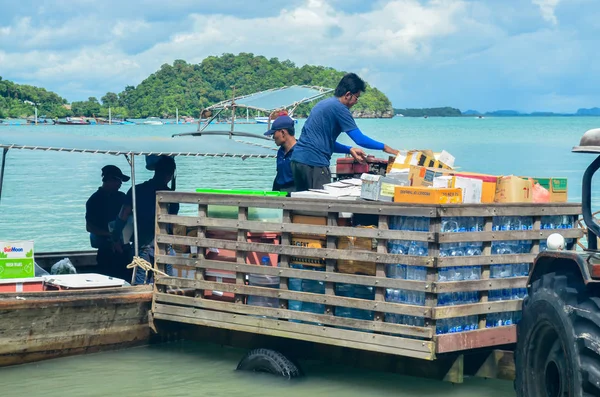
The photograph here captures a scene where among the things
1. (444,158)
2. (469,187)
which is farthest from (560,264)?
(444,158)

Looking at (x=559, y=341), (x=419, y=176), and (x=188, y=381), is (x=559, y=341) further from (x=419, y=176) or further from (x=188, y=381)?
(x=188, y=381)

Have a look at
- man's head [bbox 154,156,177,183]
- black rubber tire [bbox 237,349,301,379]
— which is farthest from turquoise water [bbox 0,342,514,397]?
man's head [bbox 154,156,177,183]

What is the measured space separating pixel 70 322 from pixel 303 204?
2624mm

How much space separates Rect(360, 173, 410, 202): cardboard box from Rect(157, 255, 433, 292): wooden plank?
0.65m

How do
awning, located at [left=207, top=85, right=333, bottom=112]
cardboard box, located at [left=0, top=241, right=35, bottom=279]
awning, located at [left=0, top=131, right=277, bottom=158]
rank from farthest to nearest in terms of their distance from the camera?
awning, located at [left=207, top=85, right=333, bottom=112]
awning, located at [left=0, top=131, right=277, bottom=158]
cardboard box, located at [left=0, top=241, right=35, bottom=279]

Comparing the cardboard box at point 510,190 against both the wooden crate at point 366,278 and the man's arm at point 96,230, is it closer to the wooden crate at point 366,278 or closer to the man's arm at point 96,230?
the wooden crate at point 366,278

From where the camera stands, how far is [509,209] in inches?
287

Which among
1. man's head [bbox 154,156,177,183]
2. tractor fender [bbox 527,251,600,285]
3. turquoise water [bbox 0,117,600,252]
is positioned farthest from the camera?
turquoise water [bbox 0,117,600,252]

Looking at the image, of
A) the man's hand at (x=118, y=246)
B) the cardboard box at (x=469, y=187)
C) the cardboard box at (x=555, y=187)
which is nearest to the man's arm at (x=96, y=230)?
the man's hand at (x=118, y=246)

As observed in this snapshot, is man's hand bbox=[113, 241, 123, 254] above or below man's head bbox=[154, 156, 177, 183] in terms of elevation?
below

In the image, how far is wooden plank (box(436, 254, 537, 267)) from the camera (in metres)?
7.00

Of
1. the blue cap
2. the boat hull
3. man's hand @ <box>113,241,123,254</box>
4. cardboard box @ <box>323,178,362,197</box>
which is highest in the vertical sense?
the blue cap

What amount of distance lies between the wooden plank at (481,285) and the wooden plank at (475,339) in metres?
0.32

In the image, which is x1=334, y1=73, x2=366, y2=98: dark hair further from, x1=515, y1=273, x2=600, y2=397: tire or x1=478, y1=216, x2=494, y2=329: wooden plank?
x1=515, y1=273, x2=600, y2=397: tire
